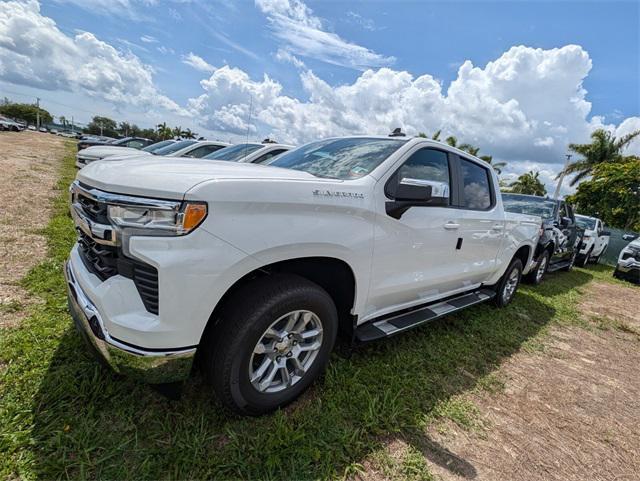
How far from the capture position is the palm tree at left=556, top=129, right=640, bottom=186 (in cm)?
2417

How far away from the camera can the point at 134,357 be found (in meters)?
1.69

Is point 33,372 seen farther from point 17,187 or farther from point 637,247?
point 637,247

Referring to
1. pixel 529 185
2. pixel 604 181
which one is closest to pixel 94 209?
pixel 604 181

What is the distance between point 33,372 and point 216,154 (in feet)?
22.5

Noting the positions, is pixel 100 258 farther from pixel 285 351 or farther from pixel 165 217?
pixel 285 351

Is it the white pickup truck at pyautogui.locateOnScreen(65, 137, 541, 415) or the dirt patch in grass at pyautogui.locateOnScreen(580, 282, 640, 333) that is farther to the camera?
the dirt patch in grass at pyautogui.locateOnScreen(580, 282, 640, 333)

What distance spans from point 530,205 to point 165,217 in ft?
28.5

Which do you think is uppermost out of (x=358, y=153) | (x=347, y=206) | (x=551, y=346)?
(x=358, y=153)

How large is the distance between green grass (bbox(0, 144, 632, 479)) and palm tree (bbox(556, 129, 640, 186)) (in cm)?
2803

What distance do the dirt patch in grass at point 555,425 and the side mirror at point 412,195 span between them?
1512mm

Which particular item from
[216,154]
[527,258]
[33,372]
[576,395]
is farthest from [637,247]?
[33,372]

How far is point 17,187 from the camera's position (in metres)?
7.84

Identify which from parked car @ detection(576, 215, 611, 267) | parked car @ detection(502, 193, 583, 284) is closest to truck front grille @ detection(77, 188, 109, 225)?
parked car @ detection(502, 193, 583, 284)

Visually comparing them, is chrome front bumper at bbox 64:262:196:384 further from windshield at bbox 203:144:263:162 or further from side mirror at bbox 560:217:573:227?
side mirror at bbox 560:217:573:227
